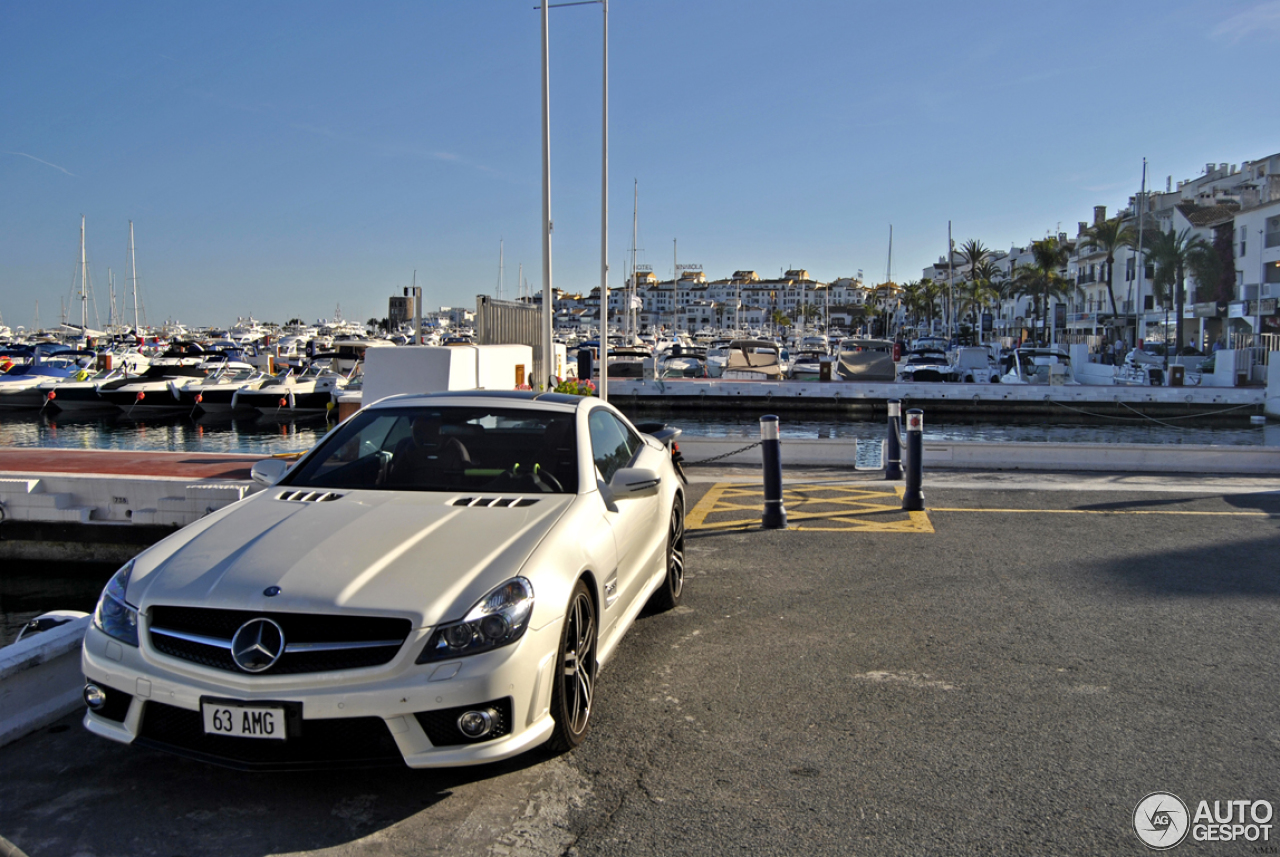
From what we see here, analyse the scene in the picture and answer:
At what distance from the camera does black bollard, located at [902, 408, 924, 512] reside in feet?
32.7

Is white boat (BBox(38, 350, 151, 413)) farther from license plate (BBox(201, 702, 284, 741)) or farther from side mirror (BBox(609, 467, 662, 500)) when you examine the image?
license plate (BBox(201, 702, 284, 741))

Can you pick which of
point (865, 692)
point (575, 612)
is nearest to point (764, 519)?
point (865, 692)

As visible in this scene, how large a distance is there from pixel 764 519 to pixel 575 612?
17.7ft

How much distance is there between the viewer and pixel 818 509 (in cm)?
1029

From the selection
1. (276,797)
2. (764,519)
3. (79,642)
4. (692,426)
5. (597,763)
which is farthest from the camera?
(692,426)

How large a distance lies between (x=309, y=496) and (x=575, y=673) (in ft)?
5.59

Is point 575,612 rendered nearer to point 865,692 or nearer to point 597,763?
point 597,763

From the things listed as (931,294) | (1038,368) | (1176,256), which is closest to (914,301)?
(931,294)

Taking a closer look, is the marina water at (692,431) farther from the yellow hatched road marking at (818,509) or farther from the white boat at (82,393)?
the yellow hatched road marking at (818,509)

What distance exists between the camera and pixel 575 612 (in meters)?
4.12

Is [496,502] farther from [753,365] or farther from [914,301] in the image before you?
[914,301]

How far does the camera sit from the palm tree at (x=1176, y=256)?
55656 mm

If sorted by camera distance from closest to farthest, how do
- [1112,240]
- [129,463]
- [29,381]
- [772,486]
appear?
[772,486]
[129,463]
[29,381]
[1112,240]

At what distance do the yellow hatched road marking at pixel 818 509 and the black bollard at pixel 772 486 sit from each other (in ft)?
0.53
